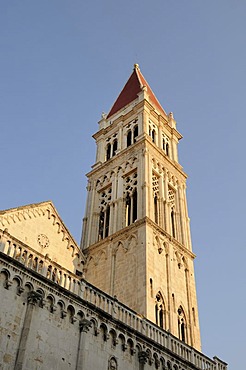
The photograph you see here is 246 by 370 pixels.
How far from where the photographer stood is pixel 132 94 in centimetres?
3466

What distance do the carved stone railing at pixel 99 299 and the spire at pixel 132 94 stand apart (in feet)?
61.0

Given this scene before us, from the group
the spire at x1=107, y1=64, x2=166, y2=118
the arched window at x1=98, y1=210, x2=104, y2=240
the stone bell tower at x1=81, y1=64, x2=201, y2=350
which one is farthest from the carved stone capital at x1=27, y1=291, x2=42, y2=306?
the spire at x1=107, y1=64, x2=166, y2=118

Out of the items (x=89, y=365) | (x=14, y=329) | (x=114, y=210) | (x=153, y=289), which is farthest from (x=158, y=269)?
(x=14, y=329)

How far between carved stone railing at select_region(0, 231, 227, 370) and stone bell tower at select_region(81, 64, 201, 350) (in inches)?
84.4

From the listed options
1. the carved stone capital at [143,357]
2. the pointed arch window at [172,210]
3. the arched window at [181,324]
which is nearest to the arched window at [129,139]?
the pointed arch window at [172,210]

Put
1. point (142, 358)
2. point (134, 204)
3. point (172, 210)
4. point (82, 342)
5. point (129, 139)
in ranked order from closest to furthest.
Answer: point (82, 342)
point (142, 358)
point (134, 204)
point (172, 210)
point (129, 139)

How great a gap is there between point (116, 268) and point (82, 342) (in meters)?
9.00

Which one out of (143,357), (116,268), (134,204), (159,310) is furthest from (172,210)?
(143,357)

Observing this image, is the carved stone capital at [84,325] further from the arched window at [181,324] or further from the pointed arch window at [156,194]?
the pointed arch window at [156,194]

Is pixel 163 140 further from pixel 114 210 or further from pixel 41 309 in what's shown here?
pixel 41 309

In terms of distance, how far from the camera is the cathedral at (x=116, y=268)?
14.4m

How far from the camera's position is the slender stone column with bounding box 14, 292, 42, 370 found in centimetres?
1307

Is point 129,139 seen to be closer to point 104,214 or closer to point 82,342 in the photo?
point 104,214

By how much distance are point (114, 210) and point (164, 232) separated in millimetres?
3388
